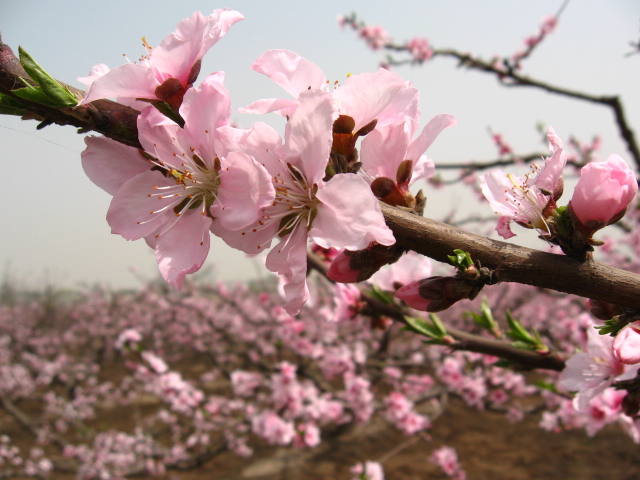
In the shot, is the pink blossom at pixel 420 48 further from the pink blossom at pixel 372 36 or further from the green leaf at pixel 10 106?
the green leaf at pixel 10 106

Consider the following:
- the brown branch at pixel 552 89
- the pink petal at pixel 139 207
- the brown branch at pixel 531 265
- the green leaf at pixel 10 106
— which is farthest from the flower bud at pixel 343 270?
the brown branch at pixel 552 89

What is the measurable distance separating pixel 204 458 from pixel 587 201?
7.05 m

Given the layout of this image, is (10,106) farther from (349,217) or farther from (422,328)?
(422,328)

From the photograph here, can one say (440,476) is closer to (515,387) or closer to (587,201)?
(515,387)

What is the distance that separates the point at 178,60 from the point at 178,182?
23 cm

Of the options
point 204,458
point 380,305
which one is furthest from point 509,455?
point 380,305

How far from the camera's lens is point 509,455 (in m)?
7.53

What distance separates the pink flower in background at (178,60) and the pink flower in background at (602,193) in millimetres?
728

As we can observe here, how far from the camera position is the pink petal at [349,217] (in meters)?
0.63

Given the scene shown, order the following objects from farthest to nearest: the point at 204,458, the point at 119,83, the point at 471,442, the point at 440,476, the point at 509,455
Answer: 1. the point at 471,442
2. the point at 509,455
3. the point at 440,476
4. the point at 204,458
5. the point at 119,83

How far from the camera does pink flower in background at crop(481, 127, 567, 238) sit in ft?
2.73

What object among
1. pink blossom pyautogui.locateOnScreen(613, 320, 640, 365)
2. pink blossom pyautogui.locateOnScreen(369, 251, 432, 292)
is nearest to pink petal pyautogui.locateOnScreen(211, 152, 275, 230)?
pink blossom pyautogui.locateOnScreen(613, 320, 640, 365)

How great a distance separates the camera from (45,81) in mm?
648

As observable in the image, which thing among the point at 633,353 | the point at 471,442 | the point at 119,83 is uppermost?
the point at 119,83
